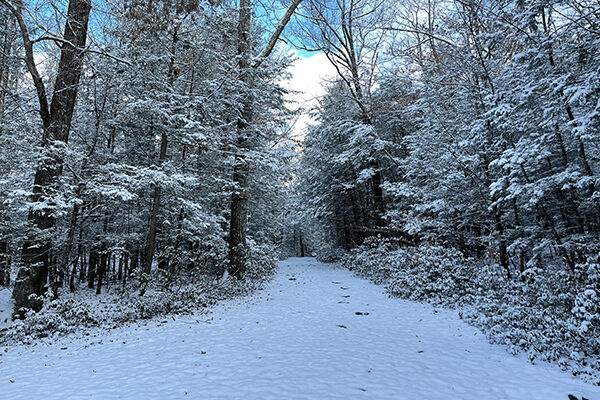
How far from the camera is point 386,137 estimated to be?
59.6 ft

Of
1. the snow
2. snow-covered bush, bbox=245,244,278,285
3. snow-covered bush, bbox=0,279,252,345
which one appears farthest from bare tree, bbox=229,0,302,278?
the snow

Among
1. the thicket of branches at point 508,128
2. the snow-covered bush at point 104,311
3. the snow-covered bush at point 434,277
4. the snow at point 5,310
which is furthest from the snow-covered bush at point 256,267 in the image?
the snow at point 5,310

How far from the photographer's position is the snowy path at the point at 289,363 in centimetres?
319

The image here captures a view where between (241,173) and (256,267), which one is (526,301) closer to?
(256,267)

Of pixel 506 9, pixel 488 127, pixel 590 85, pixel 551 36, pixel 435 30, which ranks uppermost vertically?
pixel 435 30

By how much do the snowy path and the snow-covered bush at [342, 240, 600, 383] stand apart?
294 mm

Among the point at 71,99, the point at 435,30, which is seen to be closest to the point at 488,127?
the point at 435,30

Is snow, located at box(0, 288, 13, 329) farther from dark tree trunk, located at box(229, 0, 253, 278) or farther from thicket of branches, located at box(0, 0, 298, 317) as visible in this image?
dark tree trunk, located at box(229, 0, 253, 278)

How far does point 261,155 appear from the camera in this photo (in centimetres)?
1043

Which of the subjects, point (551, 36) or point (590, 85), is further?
point (551, 36)

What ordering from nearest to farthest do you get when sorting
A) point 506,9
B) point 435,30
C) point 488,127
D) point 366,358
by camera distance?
point 366,358 → point 506,9 → point 488,127 → point 435,30

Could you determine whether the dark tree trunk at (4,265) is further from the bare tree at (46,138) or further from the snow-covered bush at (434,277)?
the snow-covered bush at (434,277)

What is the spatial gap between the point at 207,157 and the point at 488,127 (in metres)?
9.75

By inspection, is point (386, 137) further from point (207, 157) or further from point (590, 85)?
point (590, 85)
